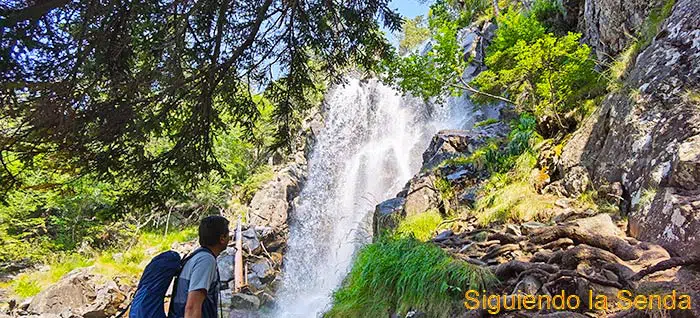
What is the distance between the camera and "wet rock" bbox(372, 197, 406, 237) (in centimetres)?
799

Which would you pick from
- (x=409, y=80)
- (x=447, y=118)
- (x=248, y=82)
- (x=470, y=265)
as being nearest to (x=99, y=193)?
(x=409, y=80)

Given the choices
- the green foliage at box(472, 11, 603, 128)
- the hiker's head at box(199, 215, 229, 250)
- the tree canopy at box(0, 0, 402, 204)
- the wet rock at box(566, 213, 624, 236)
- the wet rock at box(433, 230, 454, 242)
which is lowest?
the wet rock at box(433, 230, 454, 242)

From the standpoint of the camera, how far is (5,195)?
10.4 ft

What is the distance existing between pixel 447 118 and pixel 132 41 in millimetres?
15732

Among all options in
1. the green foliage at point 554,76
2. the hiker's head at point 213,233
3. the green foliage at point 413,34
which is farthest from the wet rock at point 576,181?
the green foliage at point 413,34

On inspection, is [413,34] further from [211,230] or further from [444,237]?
[211,230]

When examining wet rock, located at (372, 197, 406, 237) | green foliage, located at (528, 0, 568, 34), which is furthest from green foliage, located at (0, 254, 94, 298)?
green foliage, located at (528, 0, 568, 34)

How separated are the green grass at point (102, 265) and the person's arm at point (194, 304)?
12.4 m

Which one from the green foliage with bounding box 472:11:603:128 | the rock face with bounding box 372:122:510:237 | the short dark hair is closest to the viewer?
the short dark hair

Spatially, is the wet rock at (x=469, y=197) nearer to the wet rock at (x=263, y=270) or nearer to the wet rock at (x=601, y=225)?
the wet rock at (x=601, y=225)

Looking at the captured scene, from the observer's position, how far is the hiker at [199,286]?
2242mm

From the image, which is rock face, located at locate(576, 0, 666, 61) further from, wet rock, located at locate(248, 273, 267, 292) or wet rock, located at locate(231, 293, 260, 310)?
wet rock, located at locate(248, 273, 267, 292)

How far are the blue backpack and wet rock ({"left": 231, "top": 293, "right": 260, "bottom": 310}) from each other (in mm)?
10426

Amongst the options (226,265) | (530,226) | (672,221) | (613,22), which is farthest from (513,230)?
(226,265)
